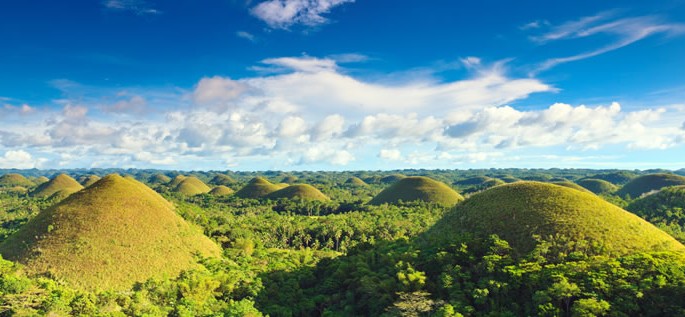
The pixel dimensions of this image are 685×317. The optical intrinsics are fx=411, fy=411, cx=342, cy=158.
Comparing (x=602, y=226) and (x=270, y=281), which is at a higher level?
(x=602, y=226)

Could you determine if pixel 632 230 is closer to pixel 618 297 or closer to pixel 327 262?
pixel 618 297

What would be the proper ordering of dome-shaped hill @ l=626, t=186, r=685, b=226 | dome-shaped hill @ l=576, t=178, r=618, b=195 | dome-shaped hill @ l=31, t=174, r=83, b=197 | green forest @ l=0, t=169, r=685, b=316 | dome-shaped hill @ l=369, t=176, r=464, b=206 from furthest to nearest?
dome-shaped hill @ l=576, t=178, r=618, b=195 → dome-shaped hill @ l=31, t=174, r=83, b=197 → dome-shaped hill @ l=369, t=176, r=464, b=206 → dome-shaped hill @ l=626, t=186, r=685, b=226 → green forest @ l=0, t=169, r=685, b=316

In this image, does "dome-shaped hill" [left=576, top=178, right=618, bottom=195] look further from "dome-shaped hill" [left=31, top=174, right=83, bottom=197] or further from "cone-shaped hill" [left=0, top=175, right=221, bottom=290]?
"dome-shaped hill" [left=31, top=174, right=83, bottom=197]

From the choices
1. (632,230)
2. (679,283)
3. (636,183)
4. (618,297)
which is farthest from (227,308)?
(636,183)

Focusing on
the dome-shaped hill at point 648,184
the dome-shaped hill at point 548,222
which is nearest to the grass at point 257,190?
the dome-shaped hill at point 548,222

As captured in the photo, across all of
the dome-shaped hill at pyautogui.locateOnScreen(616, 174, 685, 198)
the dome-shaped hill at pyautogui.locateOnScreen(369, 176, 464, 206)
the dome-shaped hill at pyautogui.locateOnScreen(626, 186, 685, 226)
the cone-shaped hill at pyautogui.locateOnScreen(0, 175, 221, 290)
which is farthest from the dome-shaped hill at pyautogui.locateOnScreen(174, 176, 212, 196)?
the dome-shaped hill at pyautogui.locateOnScreen(616, 174, 685, 198)

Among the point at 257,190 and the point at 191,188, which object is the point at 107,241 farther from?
the point at 191,188
